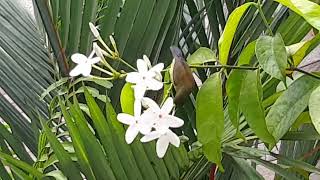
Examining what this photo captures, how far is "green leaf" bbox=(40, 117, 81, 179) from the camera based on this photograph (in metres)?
0.69

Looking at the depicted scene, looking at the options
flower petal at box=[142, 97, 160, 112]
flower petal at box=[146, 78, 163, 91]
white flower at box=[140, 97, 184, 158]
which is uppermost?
flower petal at box=[146, 78, 163, 91]

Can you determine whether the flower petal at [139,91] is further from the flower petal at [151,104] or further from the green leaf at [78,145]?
the green leaf at [78,145]

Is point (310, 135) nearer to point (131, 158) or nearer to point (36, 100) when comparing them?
point (131, 158)

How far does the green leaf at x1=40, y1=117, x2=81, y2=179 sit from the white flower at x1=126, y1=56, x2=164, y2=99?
18 cm

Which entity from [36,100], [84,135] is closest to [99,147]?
[84,135]

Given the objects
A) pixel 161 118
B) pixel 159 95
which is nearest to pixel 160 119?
pixel 161 118

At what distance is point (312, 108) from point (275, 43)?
6cm

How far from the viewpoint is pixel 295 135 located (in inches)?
28.6

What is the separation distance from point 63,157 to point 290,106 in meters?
0.26

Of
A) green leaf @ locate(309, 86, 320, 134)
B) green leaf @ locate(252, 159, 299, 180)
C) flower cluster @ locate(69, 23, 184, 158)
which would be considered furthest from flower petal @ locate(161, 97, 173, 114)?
green leaf @ locate(252, 159, 299, 180)

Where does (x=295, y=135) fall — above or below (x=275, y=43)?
below

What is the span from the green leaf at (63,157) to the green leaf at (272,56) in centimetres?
26

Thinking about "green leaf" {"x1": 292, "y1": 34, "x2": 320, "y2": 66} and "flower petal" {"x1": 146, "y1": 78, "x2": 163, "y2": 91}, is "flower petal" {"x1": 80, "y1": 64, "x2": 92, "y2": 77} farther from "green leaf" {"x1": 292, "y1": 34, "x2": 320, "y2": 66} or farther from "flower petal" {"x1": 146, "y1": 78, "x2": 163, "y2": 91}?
"green leaf" {"x1": 292, "y1": 34, "x2": 320, "y2": 66}

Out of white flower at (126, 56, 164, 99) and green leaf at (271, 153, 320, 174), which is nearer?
white flower at (126, 56, 164, 99)
